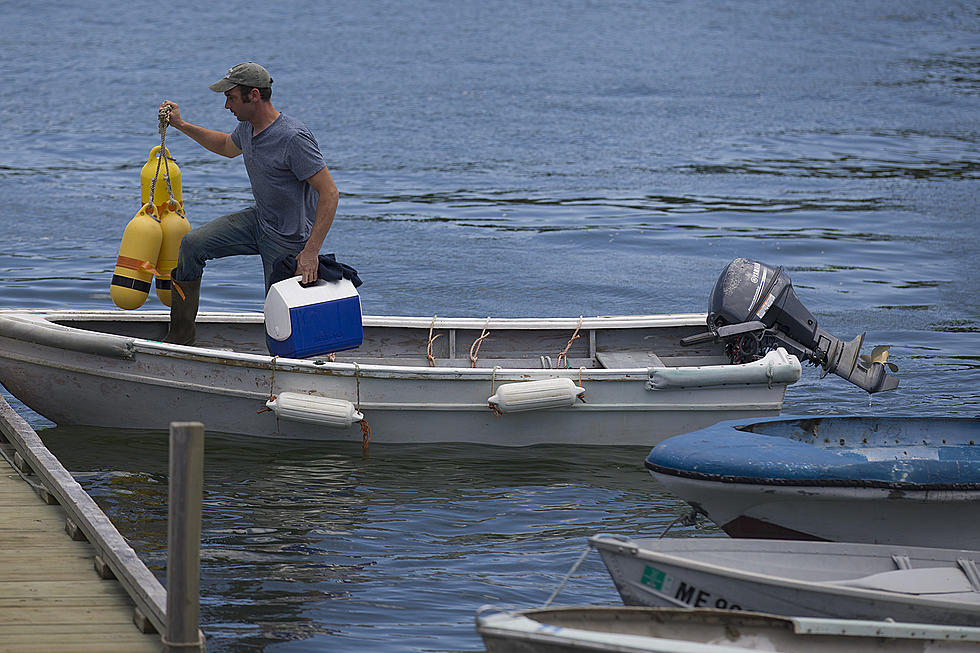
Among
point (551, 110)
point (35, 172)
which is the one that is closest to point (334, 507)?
point (35, 172)

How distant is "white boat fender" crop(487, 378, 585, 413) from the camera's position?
733cm

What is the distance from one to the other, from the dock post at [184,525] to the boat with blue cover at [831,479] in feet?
7.91

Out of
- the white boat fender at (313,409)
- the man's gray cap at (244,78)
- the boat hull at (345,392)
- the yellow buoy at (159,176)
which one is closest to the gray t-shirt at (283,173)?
the man's gray cap at (244,78)

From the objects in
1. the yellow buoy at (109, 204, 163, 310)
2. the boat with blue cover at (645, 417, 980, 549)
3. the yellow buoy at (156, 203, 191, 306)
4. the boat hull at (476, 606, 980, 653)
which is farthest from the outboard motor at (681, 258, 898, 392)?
the yellow buoy at (109, 204, 163, 310)

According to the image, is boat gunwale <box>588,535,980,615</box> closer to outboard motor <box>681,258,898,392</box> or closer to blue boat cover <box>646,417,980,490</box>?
blue boat cover <box>646,417,980,490</box>

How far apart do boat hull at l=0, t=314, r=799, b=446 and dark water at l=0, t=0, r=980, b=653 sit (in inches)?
8.4

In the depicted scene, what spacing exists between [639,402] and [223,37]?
22947 millimetres

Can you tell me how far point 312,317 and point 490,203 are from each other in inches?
358

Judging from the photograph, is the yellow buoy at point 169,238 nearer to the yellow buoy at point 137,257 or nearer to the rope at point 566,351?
the yellow buoy at point 137,257

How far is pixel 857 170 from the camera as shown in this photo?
18031 millimetres

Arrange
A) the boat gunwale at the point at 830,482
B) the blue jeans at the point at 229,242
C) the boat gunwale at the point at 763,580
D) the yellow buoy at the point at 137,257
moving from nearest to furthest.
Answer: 1. the boat gunwale at the point at 763,580
2. the boat gunwale at the point at 830,482
3. the blue jeans at the point at 229,242
4. the yellow buoy at the point at 137,257

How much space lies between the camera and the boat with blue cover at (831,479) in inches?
228

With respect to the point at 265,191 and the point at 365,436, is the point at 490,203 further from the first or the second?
the point at 265,191

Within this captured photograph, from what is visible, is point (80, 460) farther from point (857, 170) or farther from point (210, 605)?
point (857, 170)
